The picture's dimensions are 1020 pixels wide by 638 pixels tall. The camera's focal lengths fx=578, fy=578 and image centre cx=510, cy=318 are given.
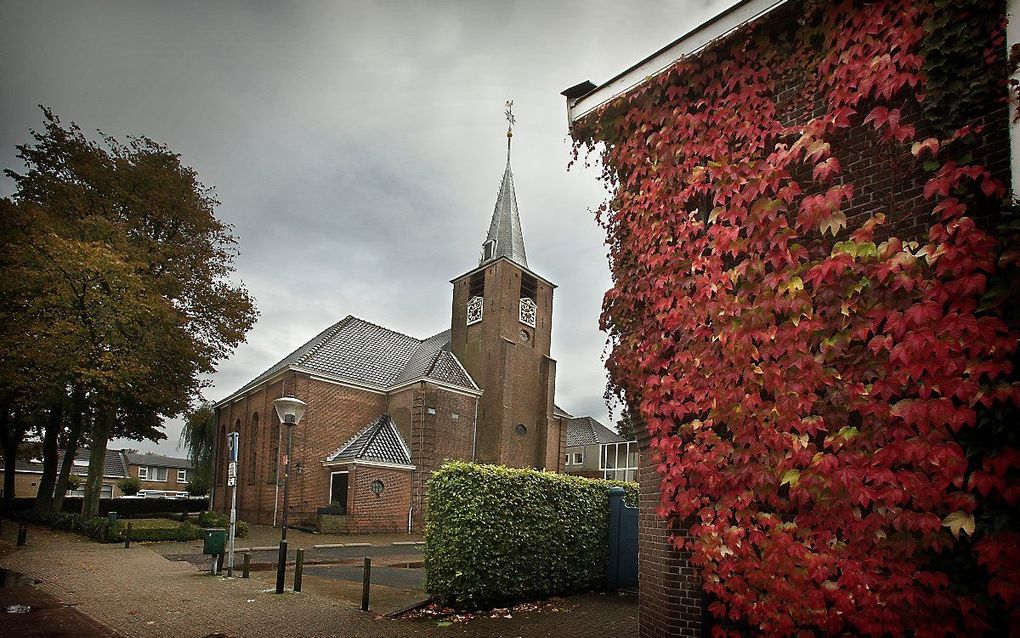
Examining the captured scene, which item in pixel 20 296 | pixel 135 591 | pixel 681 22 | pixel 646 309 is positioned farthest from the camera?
pixel 20 296

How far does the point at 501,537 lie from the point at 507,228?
95.5 feet

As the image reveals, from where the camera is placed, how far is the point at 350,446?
31094 mm

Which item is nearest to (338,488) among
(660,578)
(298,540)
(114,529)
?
(298,540)

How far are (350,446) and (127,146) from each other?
17.3m

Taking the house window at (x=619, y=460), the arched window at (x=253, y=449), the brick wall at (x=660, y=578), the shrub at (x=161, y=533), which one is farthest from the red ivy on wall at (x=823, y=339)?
the house window at (x=619, y=460)

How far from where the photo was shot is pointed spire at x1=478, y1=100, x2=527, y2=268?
36844 millimetres

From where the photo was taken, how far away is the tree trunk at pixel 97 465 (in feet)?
72.6

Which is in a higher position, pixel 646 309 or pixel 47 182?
pixel 47 182

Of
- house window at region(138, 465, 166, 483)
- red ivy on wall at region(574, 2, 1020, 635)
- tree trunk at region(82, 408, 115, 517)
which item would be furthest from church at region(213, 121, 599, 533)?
house window at region(138, 465, 166, 483)

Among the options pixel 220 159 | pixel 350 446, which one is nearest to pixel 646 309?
pixel 220 159

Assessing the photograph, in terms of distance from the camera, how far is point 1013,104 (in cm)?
402

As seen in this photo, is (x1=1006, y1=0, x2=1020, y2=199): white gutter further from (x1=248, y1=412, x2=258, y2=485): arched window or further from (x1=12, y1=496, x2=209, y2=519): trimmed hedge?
(x1=248, y1=412, x2=258, y2=485): arched window

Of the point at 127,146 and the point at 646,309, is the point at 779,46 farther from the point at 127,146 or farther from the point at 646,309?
the point at 127,146

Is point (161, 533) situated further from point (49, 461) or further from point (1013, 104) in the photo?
point (1013, 104)
